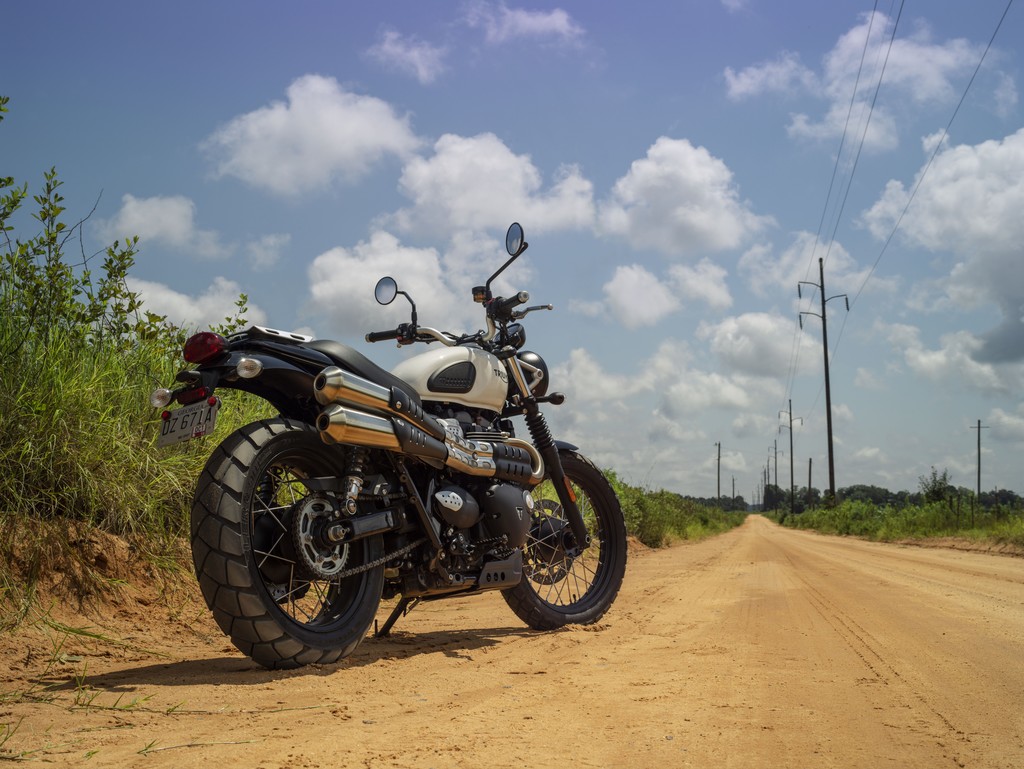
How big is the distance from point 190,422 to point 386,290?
2.01 metres

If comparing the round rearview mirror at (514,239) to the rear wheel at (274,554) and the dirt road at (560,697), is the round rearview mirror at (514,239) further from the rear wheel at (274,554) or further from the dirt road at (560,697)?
the dirt road at (560,697)

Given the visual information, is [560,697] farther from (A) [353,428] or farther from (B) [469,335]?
(B) [469,335]

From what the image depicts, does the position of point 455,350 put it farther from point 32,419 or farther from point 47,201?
point 47,201

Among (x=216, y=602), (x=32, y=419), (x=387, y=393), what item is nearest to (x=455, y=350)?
(x=387, y=393)

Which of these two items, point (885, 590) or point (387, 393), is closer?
point (387, 393)

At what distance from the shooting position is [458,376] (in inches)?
184

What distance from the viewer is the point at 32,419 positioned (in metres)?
4.55

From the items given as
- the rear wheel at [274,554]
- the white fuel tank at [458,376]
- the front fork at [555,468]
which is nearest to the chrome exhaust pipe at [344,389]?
the rear wheel at [274,554]

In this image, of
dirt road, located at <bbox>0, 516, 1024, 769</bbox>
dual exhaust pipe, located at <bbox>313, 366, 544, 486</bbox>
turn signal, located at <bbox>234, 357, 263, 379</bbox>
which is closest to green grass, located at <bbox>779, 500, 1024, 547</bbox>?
dirt road, located at <bbox>0, 516, 1024, 769</bbox>

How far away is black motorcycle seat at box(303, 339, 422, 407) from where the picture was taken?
3.86 meters

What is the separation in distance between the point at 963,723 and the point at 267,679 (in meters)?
2.50

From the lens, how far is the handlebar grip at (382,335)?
519 centimetres

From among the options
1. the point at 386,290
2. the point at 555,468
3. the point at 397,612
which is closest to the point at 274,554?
the point at 397,612

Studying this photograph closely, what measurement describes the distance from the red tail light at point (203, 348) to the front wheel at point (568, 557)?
2.39 metres
